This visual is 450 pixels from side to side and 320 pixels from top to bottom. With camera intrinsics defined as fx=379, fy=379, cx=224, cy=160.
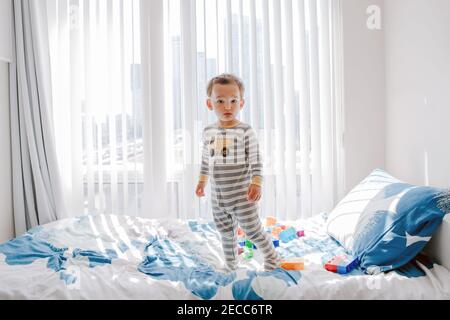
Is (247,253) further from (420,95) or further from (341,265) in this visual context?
(420,95)

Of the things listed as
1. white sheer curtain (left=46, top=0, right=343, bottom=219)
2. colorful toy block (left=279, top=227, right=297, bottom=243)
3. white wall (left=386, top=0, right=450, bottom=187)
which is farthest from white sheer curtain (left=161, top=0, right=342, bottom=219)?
colorful toy block (left=279, top=227, right=297, bottom=243)

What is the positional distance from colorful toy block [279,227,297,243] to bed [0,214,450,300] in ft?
0.11

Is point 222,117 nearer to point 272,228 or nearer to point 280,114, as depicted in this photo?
point 272,228

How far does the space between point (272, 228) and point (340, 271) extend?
26.7 inches

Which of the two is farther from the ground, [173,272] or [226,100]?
[226,100]

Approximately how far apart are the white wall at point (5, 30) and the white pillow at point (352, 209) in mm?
1979

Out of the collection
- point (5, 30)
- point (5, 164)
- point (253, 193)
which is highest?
point (5, 30)

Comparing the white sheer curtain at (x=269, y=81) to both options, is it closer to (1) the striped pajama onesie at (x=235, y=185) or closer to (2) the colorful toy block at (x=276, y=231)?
(2) the colorful toy block at (x=276, y=231)

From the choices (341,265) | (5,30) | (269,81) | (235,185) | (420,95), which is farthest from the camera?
(269,81)

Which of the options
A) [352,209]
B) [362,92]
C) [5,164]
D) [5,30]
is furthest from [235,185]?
[5,30]

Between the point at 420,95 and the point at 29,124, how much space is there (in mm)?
2124

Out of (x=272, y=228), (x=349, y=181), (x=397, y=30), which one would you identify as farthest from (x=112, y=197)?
(x=397, y=30)

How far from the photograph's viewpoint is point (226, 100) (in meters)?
1.50

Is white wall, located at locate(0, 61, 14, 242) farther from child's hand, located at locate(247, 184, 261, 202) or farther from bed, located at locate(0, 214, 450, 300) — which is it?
child's hand, located at locate(247, 184, 261, 202)
